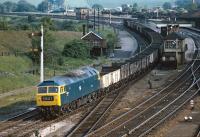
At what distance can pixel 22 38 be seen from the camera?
105 m

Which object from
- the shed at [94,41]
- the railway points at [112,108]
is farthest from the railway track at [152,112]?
the shed at [94,41]

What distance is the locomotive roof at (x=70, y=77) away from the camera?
38.5m

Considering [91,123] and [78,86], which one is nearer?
[91,123]

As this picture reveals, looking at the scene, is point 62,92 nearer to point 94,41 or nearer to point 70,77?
point 70,77

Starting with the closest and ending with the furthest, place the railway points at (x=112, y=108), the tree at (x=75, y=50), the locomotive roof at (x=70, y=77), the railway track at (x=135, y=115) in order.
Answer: the railway track at (x=135, y=115)
the railway points at (x=112, y=108)
the locomotive roof at (x=70, y=77)
the tree at (x=75, y=50)

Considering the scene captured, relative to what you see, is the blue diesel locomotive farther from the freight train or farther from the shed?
the shed

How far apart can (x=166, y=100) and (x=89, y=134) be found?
693 inches

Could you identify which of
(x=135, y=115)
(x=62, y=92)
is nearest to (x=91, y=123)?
(x=62, y=92)

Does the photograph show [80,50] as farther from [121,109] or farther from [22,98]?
[121,109]

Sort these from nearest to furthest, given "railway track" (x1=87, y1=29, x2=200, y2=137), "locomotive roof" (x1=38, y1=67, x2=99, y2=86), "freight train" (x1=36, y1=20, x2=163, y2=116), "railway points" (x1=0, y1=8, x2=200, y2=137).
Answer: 1. "railway track" (x1=87, y1=29, x2=200, y2=137)
2. "railway points" (x1=0, y1=8, x2=200, y2=137)
3. "freight train" (x1=36, y1=20, x2=163, y2=116)
4. "locomotive roof" (x1=38, y1=67, x2=99, y2=86)

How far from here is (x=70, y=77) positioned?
41.3 metres

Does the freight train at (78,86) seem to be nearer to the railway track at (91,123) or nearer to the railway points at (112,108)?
the railway points at (112,108)

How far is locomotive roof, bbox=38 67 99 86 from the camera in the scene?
126ft

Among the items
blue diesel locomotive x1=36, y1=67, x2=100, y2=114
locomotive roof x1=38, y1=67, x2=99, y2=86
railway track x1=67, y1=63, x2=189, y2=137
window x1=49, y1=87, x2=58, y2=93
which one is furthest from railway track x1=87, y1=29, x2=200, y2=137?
locomotive roof x1=38, y1=67, x2=99, y2=86
